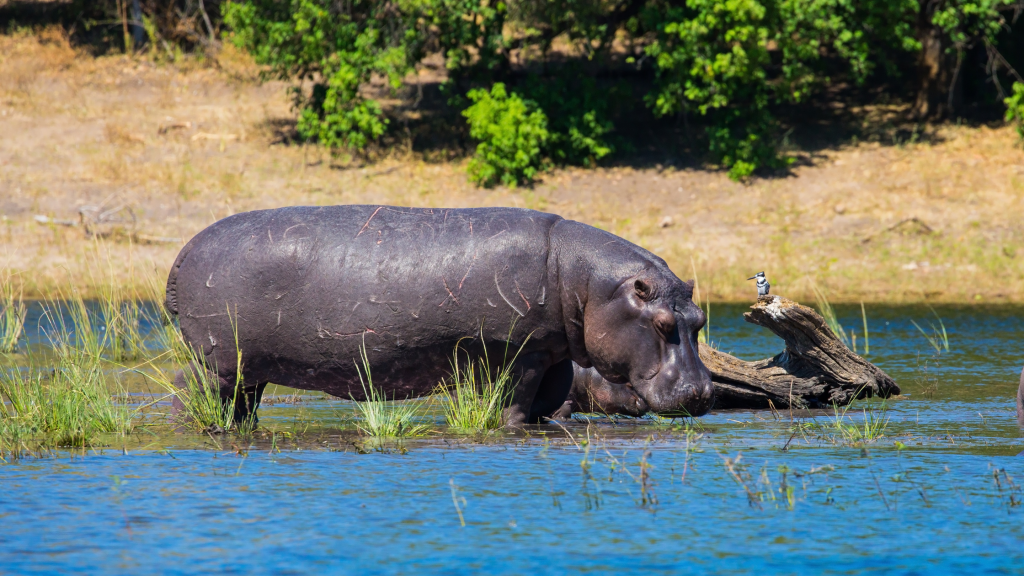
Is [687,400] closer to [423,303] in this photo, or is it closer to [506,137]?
[423,303]

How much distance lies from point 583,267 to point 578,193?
15528 mm

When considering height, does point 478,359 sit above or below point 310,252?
below

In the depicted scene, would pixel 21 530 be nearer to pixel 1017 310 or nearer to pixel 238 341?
pixel 238 341

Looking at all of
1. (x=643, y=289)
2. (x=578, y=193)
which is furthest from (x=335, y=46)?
(x=643, y=289)

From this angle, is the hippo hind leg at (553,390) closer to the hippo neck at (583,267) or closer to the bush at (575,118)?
the hippo neck at (583,267)

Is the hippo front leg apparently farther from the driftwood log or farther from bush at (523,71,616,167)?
bush at (523,71,616,167)

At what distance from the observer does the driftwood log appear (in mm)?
8883

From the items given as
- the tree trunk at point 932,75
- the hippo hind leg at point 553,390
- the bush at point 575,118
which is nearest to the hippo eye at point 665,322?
the hippo hind leg at point 553,390

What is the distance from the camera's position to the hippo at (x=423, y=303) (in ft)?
24.3

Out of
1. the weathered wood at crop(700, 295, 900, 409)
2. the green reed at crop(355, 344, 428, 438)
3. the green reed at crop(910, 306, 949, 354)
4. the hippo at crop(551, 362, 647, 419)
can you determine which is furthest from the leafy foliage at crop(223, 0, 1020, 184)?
the green reed at crop(355, 344, 428, 438)

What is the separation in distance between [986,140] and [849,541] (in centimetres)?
2096

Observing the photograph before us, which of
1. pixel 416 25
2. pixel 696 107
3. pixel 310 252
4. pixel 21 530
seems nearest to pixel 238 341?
pixel 310 252

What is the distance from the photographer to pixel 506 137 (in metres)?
22.8

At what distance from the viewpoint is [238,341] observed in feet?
24.5
